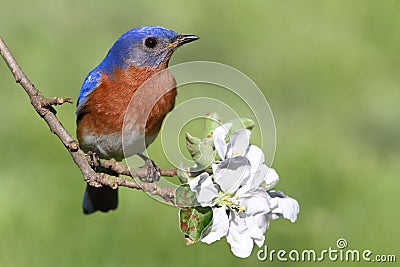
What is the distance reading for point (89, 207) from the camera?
3.66 metres

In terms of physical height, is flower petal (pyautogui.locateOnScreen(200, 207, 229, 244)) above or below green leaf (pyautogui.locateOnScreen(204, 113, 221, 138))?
below

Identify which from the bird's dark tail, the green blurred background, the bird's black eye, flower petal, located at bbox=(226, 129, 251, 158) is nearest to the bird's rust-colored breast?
the bird's black eye

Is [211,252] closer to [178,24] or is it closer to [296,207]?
[296,207]

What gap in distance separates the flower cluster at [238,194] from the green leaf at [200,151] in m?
0.03

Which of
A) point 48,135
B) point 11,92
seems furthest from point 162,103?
point 11,92

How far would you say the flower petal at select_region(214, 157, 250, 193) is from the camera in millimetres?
1908

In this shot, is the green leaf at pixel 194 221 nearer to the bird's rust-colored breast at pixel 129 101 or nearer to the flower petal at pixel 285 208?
the flower petal at pixel 285 208

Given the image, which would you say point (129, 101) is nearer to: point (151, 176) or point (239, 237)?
point (151, 176)

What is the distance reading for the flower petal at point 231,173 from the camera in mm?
1908

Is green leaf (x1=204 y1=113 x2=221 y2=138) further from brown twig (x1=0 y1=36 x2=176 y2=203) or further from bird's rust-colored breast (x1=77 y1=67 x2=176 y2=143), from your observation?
bird's rust-colored breast (x1=77 y1=67 x2=176 y2=143)

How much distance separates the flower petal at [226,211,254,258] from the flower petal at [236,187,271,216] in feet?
0.12

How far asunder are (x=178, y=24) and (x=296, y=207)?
17.2 feet

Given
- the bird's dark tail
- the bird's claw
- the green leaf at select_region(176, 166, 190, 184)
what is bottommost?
the green leaf at select_region(176, 166, 190, 184)

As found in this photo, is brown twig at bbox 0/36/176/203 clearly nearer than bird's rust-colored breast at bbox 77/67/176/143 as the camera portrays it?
Yes
